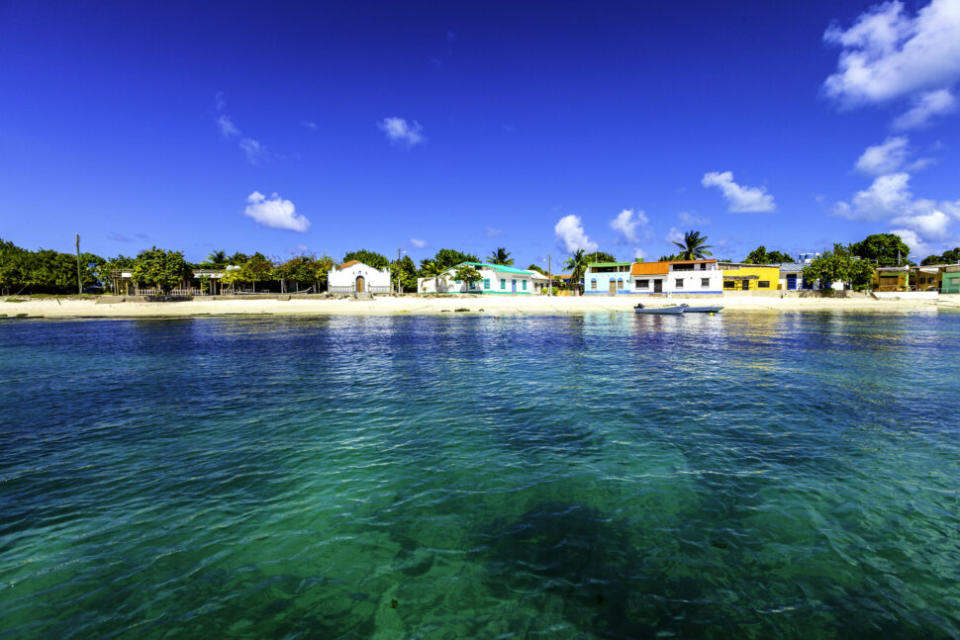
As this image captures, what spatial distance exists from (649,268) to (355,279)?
51.2 meters

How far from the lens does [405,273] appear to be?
85.3 metres

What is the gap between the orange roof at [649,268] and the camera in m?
71.6

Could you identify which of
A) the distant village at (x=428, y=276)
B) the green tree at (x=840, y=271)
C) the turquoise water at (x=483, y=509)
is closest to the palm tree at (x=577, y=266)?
the distant village at (x=428, y=276)

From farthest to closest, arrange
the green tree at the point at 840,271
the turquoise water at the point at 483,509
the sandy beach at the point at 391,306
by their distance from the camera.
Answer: the green tree at the point at 840,271
the sandy beach at the point at 391,306
the turquoise water at the point at 483,509

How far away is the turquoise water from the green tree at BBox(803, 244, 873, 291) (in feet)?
211

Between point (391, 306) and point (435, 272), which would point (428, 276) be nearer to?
point (435, 272)

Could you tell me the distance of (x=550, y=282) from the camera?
9156 centimetres

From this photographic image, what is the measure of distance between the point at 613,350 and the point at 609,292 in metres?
56.0

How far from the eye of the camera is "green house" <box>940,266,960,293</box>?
7344 cm

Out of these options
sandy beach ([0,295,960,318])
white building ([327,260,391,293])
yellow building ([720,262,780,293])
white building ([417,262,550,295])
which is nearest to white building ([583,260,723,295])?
sandy beach ([0,295,960,318])

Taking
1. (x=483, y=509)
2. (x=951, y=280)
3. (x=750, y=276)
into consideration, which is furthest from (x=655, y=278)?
(x=483, y=509)

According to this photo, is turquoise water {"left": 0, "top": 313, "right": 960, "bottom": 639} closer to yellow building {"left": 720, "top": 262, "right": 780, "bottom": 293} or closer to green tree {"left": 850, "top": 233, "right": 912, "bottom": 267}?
yellow building {"left": 720, "top": 262, "right": 780, "bottom": 293}

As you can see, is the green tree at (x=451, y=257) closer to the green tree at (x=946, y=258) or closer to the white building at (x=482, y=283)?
the white building at (x=482, y=283)

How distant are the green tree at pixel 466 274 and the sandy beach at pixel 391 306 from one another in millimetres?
9447
